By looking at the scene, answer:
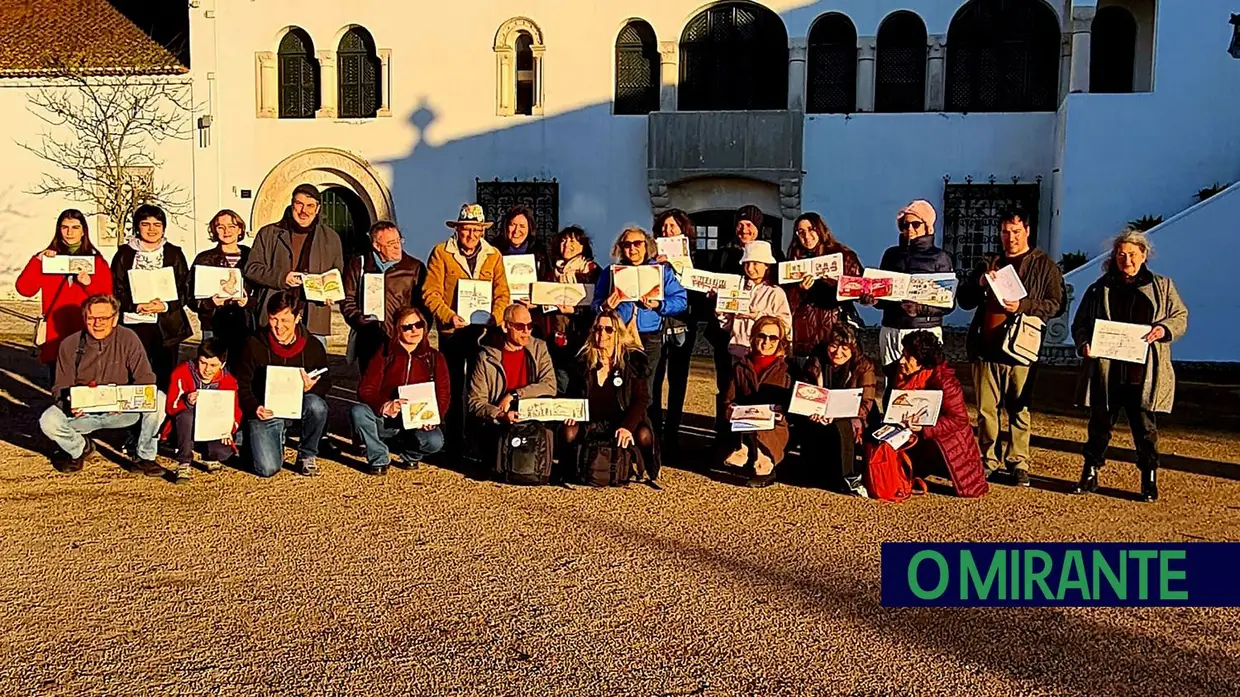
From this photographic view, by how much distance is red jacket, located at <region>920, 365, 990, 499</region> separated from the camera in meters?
7.00

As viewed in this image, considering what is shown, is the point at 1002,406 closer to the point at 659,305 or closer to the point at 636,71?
the point at 659,305

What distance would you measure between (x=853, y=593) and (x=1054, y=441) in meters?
4.60

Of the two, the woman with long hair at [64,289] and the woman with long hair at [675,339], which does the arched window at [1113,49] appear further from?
the woman with long hair at [64,289]

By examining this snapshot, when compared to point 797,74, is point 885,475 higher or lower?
lower

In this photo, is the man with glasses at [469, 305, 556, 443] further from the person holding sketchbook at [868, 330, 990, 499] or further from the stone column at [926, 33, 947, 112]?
the stone column at [926, 33, 947, 112]

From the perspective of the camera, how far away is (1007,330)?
23.5ft

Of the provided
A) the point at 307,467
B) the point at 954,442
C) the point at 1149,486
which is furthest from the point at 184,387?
the point at 1149,486

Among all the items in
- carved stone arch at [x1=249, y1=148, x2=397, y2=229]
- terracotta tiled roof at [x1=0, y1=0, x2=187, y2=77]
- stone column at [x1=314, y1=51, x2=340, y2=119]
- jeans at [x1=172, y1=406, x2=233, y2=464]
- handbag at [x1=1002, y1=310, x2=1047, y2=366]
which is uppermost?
terracotta tiled roof at [x1=0, y1=0, x2=187, y2=77]

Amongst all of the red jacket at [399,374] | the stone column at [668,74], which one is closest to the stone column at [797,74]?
the stone column at [668,74]

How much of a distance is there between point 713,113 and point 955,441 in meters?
12.0

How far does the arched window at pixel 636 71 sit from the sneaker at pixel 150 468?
12.7 metres

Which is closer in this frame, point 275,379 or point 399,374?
point 275,379

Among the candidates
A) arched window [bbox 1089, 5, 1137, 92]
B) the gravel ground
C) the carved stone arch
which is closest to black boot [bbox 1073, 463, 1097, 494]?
the gravel ground

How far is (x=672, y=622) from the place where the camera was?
479 centimetres
